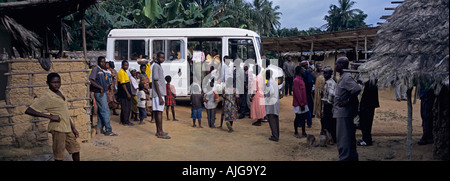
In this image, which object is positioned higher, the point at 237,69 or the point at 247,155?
the point at 237,69

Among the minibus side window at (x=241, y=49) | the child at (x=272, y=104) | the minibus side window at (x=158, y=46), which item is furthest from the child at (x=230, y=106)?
the minibus side window at (x=158, y=46)

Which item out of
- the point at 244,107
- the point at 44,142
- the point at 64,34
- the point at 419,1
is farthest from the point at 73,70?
the point at 419,1

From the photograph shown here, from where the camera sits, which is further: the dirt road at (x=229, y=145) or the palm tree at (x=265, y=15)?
the palm tree at (x=265, y=15)

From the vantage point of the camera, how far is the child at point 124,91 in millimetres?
7695

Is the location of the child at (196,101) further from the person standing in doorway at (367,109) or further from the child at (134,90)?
the person standing in doorway at (367,109)

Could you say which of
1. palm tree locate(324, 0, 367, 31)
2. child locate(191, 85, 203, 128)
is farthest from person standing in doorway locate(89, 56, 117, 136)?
palm tree locate(324, 0, 367, 31)

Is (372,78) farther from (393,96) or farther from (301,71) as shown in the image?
(393,96)

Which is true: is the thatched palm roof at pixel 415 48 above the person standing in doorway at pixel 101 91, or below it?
above

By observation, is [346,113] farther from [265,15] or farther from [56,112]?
[265,15]

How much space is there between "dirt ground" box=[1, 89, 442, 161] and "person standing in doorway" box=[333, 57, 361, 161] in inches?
19.4

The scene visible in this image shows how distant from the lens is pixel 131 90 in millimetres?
8148

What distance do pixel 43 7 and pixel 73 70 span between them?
193 cm

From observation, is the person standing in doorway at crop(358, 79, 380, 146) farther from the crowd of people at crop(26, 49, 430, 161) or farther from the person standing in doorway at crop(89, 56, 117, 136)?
the person standing in doorway at crop(89, 56, 117, 136)

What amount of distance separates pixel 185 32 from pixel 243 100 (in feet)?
9.37
